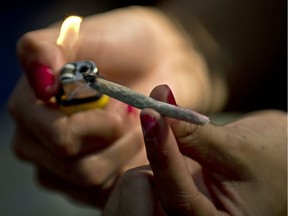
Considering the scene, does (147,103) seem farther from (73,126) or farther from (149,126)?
(73,126)

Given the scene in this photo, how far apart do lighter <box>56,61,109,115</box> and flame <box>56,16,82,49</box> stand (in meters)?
0.04

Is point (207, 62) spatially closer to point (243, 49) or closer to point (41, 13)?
point (243, 49)

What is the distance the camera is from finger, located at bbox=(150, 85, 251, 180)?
391 mm

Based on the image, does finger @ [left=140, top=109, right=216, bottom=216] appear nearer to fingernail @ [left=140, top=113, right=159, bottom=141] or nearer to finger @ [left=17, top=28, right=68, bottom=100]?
fingernail @ [left=140, top=113, right=159, bottom=141]

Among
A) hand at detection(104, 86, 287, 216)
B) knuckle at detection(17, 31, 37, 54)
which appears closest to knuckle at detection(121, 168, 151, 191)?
hand at detection(104, 86, 287, 216)

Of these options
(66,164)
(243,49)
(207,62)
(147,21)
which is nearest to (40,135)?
(66,164)

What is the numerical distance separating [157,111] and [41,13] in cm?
71

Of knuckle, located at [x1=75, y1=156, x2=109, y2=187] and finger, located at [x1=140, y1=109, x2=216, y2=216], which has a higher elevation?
finger, located at [x1=140, y1=109, x2=216, y2=216]

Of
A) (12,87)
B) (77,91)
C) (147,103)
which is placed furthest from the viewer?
(12,87)

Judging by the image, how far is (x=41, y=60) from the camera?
59cm

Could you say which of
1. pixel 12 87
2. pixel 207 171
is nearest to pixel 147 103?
pixel 207 171

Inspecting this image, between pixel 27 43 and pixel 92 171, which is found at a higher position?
pixel 27 43

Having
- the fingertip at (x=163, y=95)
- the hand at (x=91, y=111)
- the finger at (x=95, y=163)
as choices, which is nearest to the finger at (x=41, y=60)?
the hand at (x=91, y=111)

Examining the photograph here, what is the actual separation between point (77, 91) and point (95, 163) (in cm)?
13
